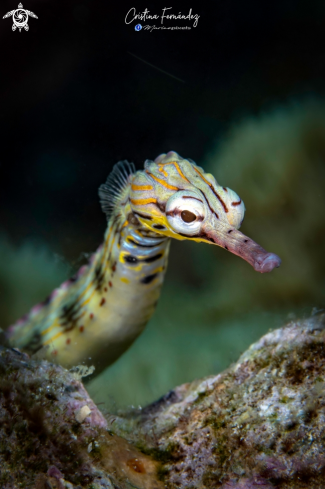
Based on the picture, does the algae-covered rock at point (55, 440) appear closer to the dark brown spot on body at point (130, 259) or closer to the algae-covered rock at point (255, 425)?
the algae-covered rock at point (255, 425)

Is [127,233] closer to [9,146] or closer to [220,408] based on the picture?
[220,408]

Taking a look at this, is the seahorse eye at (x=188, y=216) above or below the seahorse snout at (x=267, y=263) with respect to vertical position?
above

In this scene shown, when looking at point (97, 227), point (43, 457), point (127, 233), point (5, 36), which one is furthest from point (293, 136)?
point (43, 457)

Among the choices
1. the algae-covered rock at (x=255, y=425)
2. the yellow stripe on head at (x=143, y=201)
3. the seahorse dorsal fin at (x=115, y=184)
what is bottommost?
the algae-covered rock at (x=255, y=425)

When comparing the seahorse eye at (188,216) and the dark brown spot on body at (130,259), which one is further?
the dark brown spot on body at (130,259)

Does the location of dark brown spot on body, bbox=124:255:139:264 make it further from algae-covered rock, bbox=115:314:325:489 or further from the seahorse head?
algae-covered rock, bbox=115:314:325:489

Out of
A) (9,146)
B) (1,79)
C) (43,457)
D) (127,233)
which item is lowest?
(43,457)

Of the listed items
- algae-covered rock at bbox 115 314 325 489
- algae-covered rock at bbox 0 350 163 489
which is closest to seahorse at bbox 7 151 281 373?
algae-covered rock at bbox 115 314 325 489

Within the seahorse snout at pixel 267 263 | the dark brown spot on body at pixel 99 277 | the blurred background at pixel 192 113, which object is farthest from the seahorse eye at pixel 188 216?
the blurred background at pixel 192 113
